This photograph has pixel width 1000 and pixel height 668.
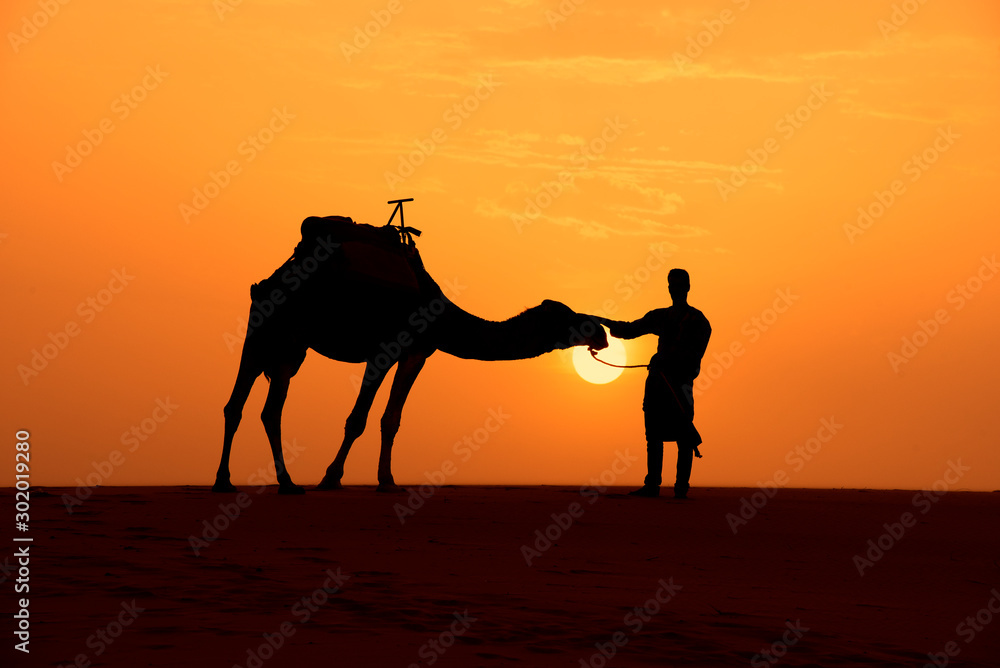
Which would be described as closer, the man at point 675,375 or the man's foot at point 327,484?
the man at point 675,375

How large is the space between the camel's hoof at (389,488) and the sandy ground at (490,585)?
4.99 ft

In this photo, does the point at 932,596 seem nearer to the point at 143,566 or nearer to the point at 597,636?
the point at 597,636

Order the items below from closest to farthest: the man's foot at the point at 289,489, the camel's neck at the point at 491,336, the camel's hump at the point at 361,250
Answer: the man's foot at the point at 289,489
the camel's hump at the point at 361,250
the camel's neck at the point at 491,336

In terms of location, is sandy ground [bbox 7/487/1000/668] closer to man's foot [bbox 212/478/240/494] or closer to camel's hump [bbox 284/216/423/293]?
man's foot [bbox 212/478/240/494]

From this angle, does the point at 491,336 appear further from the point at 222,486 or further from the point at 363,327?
the point at 222,486

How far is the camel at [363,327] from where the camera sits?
1505 centimetres

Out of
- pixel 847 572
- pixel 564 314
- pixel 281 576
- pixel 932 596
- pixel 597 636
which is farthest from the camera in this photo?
pixel 564 314

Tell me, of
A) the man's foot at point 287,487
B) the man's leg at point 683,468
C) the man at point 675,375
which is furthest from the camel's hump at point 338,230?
the man's leg at point 683,468

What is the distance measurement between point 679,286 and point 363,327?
404 cm

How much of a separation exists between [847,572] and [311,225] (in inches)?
319

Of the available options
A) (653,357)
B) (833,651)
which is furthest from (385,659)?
(653,357)

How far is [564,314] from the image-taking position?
53.7 ft

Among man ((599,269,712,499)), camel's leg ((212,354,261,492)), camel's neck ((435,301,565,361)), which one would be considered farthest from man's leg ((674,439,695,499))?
camel's leg ((212,354,261,492))

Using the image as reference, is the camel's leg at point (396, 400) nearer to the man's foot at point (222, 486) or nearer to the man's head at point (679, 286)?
the man's foot at point (222, 486)
